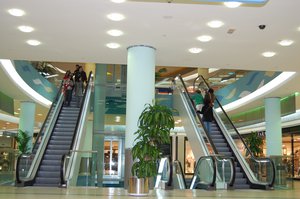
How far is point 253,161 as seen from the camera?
11.9m

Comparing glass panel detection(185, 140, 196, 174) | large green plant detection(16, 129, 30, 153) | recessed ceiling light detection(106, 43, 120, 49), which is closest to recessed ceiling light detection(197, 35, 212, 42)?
recessed ceiling light detection(106, 43, 120, 49)

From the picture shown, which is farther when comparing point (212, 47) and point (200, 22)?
point (212, 47)

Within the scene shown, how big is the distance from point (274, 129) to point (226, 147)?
3794mm

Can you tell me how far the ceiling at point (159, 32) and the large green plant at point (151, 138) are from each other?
6.31 feet

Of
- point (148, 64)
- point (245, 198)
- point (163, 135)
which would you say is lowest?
point (245, 198)

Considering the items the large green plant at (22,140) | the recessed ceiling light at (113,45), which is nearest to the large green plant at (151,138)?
the recessed ceiling light at (113,45)

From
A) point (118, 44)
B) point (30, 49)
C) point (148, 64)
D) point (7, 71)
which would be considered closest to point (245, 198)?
point (148, 64)

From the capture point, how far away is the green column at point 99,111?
17078mm

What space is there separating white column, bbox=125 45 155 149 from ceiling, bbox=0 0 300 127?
301 millimetres

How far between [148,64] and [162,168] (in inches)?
118

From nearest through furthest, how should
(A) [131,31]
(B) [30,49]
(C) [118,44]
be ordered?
(A) [131,31] → (C) [118,44] → (B) [30,49]

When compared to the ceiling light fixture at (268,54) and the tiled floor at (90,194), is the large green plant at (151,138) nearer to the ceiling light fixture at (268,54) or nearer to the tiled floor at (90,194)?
the tiled floor at (90,194)

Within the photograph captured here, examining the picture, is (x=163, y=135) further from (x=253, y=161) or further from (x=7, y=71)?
(x=7, y=71)

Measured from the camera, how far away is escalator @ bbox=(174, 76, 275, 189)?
11.3m
